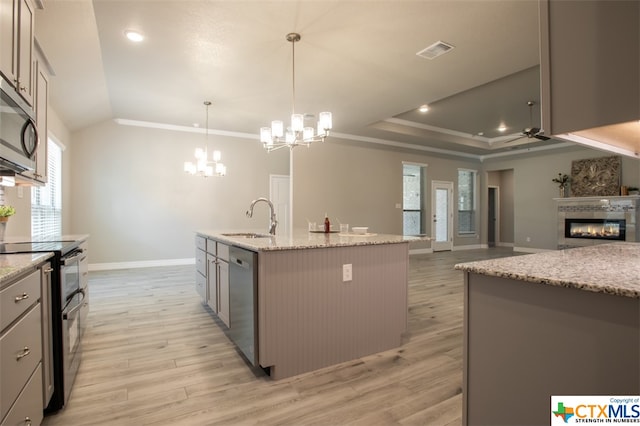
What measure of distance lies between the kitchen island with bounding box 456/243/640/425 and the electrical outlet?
118 cm

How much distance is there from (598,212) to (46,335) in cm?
912

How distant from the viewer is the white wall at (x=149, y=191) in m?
5.78

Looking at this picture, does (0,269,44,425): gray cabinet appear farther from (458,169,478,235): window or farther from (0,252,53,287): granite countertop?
(458,169,478,235): window

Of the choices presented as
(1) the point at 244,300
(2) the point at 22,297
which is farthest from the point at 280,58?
(2) the point at 22,297

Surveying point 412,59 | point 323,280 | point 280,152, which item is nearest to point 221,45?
point 412,59

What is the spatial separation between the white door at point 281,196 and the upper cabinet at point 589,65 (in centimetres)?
656

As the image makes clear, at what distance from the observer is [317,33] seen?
3057 mm

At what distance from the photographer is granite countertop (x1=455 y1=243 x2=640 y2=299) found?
0.90 metres

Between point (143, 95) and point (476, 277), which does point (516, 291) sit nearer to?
point (476, 277)

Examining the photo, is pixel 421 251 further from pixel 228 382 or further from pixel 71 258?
pixel 71 258

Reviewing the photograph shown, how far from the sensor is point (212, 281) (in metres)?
3.17

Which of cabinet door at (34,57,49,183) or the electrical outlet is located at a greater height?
cabinet door at (34,57,49,183)

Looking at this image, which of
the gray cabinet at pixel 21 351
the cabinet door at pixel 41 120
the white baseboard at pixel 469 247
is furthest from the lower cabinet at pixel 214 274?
the white baseboard at pixel 469 247

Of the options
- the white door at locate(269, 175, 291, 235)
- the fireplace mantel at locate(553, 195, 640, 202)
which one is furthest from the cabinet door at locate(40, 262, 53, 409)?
the fireplace mantel at locate(553, 195, 640, 202)
